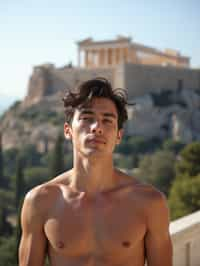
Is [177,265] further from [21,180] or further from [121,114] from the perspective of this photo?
[21,180]

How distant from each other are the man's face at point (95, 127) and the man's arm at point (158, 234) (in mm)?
220

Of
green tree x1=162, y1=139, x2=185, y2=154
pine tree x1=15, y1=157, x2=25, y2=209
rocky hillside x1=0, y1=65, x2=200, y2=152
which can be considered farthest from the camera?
rocky hillside x1=0, y1=65, x2=200, y2=152

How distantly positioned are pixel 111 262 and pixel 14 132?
3377cm

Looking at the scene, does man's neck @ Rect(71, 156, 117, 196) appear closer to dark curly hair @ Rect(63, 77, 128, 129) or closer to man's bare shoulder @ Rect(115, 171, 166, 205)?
man's bare shoulder @ Rect(115, 171, 166, 205)

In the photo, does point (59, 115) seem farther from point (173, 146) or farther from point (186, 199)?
point (186, 199)

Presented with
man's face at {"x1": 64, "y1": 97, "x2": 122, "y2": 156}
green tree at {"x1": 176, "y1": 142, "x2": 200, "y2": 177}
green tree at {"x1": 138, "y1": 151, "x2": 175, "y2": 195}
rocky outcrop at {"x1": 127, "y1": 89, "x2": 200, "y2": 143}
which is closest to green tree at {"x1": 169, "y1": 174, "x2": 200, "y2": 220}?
green tree at {"x1": 176, "y1": 142, "x2": 200, "y2": 177}

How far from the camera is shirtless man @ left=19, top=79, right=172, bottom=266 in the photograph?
1333mm

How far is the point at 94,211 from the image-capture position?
4.42 feet

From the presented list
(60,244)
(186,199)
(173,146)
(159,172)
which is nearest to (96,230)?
(60,244)

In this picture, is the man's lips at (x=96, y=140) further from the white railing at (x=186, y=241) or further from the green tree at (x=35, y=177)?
the green tree at (x=35, y=177)

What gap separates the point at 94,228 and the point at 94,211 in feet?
0.17

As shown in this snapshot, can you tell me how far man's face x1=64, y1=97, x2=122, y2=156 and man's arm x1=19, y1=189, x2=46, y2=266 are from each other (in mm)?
212

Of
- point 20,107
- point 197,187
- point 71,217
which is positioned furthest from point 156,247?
point 20,107

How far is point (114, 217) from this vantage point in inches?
52.7
